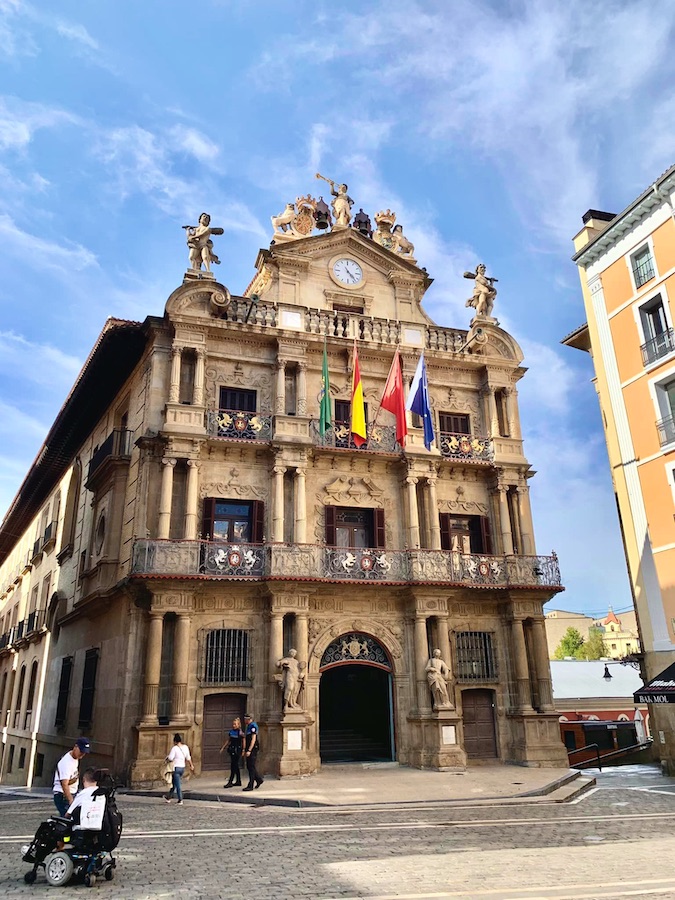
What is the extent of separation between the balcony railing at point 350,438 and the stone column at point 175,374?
447 centimetres

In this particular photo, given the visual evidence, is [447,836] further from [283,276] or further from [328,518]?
[283,276]

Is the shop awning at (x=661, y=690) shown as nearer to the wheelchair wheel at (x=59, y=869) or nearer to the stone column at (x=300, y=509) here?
the stone column at (x=300, y=509)

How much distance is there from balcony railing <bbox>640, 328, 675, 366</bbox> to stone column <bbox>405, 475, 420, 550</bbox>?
27.4ft

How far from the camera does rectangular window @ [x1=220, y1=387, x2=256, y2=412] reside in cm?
2298

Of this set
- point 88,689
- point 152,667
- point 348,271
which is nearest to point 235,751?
point 152,667

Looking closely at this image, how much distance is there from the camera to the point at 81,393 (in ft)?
88.6

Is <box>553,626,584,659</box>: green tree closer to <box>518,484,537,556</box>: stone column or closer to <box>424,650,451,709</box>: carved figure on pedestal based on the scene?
<box>518,484,537,556</box>: stone column

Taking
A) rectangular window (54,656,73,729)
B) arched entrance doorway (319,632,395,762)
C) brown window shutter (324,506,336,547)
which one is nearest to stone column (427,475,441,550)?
brown window shutter (324,506,336,547)

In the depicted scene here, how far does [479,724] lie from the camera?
22094 millimetres

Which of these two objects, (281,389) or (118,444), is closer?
(281,389)

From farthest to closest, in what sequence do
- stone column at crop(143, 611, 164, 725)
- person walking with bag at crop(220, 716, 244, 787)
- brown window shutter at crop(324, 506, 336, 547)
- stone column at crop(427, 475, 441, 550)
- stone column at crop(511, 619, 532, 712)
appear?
stone column at crop(427, 475, 441, 550) → brown window shutter at crop(324, 506, 336, 547) → stone column at crop(511, 619, 532, 712) → stone column at crop(143, 611, 164, 725) → person walking with bag at crop(220, 716, 244, 787)

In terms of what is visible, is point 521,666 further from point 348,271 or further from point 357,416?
point 348,271

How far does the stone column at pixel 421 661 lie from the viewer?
20.9 metres

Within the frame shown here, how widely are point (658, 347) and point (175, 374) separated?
15112 millimetres
